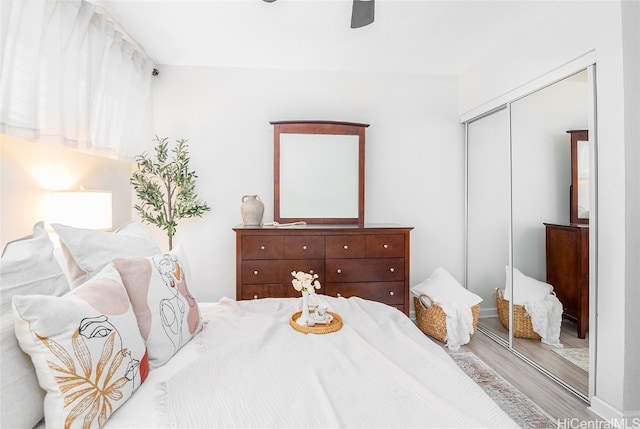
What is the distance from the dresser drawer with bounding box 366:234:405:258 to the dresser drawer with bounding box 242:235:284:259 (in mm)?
775

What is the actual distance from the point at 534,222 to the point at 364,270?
1368 mm

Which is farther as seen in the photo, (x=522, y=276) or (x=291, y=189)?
(x=291, y=189)

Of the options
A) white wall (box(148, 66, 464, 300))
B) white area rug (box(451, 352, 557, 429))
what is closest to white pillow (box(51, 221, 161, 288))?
white wall (box(148, 66, 464, 300))

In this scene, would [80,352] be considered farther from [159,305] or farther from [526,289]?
[526,289]

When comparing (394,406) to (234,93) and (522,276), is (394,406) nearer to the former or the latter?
(522,276)

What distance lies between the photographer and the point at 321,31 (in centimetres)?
251

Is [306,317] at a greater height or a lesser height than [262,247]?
lesser

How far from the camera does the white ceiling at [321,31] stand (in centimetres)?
220

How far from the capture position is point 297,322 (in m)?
1.51

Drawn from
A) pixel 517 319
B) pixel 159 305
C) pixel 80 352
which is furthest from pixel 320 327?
pixel 517 319

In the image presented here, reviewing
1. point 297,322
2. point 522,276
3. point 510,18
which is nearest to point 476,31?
point 510,18

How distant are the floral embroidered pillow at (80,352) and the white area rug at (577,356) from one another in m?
2.46

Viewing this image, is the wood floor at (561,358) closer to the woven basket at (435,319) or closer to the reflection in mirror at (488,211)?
the reflection in mirror at (488,211)

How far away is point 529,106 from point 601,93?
2.07 ft
